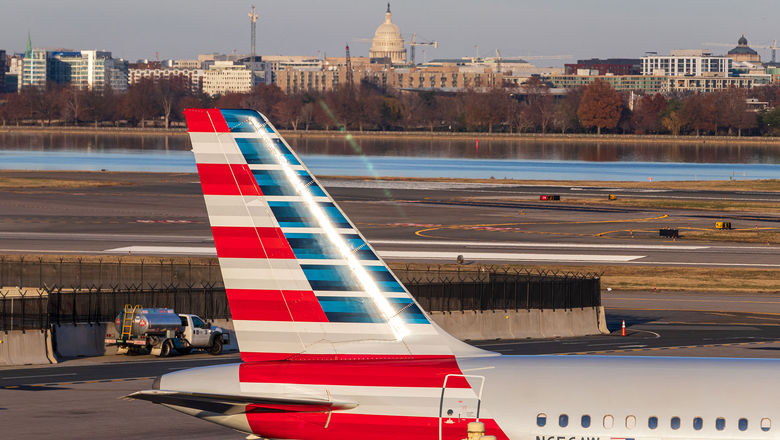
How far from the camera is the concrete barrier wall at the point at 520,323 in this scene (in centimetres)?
5231

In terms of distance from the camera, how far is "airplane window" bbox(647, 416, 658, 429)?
1806cm

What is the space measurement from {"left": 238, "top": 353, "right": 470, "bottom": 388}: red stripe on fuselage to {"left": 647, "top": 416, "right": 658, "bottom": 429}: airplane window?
2.86 m

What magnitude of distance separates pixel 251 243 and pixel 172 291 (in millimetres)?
30988

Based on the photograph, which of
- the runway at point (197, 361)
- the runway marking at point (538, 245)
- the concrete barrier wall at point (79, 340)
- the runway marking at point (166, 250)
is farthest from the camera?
the runway marking at point (538, 245)

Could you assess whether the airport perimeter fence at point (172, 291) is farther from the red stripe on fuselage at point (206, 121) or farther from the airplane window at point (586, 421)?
the airplane window at point (586, 421)

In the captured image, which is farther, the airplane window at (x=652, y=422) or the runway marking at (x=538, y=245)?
the runway marking at (x=538, y=245)

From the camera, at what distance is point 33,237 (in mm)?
89750

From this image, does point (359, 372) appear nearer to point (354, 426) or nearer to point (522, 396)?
point (354, 426)

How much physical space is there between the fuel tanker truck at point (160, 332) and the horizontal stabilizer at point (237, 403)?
27.8 meters

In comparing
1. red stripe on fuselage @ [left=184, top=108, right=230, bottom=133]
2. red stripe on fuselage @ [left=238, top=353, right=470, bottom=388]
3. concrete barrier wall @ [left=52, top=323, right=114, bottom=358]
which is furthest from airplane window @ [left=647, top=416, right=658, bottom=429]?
concrete barrier wall @ [left=52, top=323, right=114, bottom=358]

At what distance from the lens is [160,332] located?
46250 millimetres

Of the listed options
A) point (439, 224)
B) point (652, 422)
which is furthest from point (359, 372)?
point (439, 224)

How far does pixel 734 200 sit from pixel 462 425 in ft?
405

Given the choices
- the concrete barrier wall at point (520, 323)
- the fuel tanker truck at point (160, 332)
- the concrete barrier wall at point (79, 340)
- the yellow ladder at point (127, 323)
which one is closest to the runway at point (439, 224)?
the concrete barrier wall at point (520, 323)
